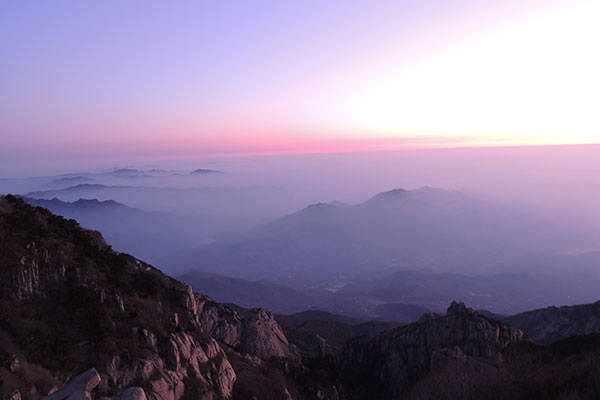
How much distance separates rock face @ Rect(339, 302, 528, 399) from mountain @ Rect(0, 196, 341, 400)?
61.5ft

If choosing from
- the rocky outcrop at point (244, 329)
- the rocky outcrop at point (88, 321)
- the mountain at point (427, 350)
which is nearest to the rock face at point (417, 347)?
the mountain at point (427, 350)

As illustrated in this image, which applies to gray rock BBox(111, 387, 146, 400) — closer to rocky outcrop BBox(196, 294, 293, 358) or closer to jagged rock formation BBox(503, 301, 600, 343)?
rocky outcrop BBox(196, 294, 293, 358)

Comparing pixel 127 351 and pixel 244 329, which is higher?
pixel 127 351

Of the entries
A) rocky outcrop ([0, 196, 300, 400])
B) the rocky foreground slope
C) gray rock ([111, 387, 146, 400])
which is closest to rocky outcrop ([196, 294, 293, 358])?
the rocky foreground slope

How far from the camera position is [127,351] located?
23.5m

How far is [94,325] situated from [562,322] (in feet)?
309

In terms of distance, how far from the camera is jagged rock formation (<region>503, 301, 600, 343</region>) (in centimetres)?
6938

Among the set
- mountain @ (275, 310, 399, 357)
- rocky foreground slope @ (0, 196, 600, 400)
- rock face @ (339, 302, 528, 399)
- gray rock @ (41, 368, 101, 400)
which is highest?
gray rock @ (41, 368, 101, 400)

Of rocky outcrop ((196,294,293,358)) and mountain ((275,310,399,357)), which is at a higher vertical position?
rocky outcrop ((196,294,293,358))

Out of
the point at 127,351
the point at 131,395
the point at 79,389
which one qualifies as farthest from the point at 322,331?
the point at 79,389

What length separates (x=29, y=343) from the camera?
20.5 m

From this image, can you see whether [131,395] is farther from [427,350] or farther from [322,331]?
[322,331]

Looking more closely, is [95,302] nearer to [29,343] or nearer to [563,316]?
[29,343]

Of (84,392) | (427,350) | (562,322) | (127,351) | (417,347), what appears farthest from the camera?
(562,322)
